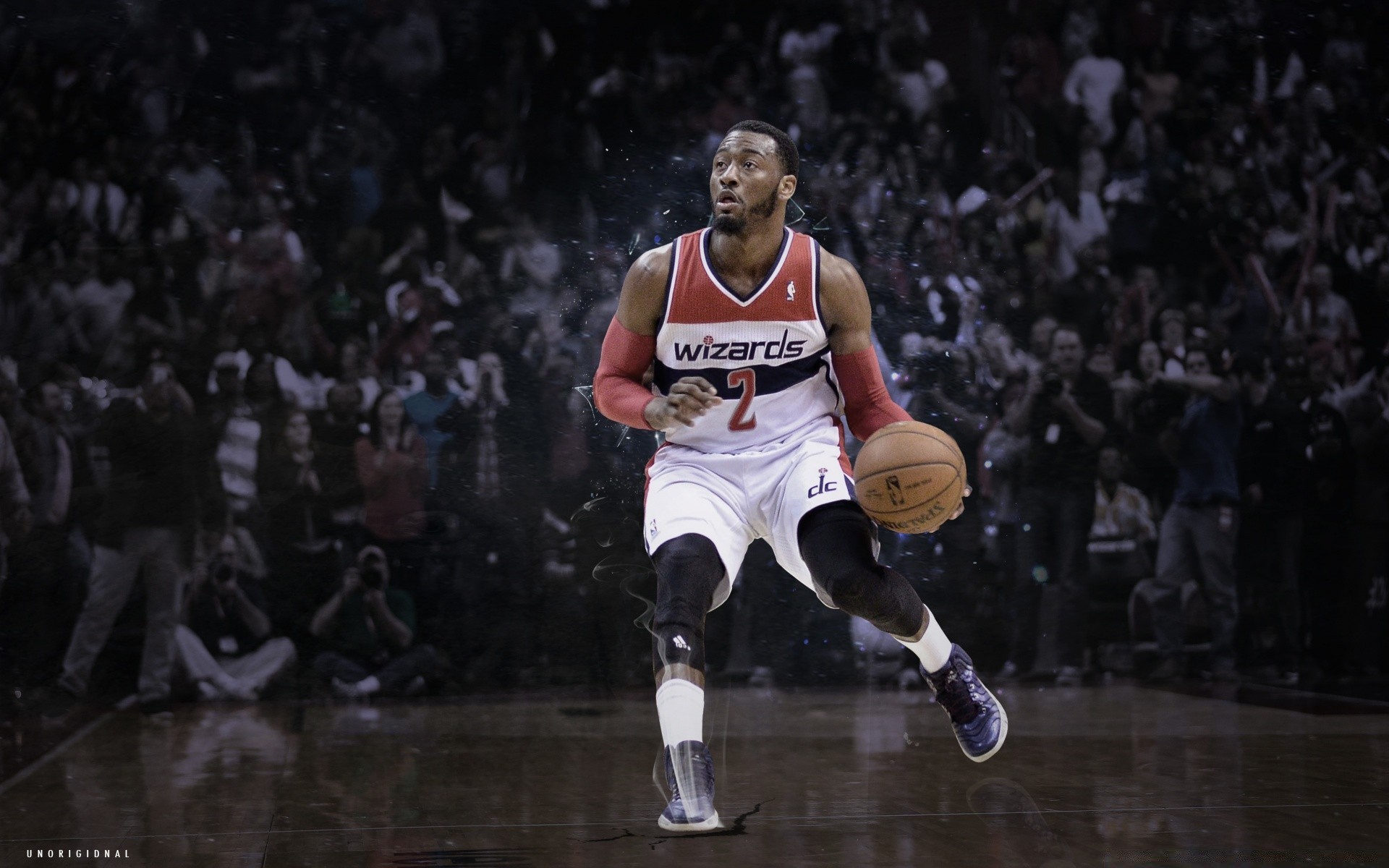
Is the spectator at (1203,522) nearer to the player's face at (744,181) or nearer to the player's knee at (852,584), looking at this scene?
the player's knee at (852,584)

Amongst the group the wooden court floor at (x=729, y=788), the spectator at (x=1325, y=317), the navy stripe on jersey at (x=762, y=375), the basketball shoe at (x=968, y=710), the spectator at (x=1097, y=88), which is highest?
the spectator at (x=1097, y=88)

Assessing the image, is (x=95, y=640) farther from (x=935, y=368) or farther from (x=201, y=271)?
(x=935, y=368)

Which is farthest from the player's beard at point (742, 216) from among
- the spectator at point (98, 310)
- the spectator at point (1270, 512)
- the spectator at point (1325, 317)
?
the spectator at point (1325, 317)

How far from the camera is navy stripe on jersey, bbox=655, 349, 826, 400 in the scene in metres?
3.21

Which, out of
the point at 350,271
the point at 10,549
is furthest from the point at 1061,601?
the point at 10,549

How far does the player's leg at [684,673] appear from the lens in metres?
2.70

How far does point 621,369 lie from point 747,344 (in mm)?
332

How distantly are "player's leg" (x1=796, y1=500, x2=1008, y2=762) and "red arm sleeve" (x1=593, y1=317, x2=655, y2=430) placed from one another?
55 cm

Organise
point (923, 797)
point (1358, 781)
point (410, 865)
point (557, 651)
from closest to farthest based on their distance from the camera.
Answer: point (410, 865) < point (923, 797) < point (1358, 781) < point (557, 651)

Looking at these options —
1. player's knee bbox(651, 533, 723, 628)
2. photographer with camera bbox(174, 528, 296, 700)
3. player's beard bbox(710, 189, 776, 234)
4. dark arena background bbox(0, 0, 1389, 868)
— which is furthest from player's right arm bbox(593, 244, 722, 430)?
photographer with camera bbox(174, 528, 296, 700)

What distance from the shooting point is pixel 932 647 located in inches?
126

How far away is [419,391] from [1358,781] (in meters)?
4.01

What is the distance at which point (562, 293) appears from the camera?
579cm

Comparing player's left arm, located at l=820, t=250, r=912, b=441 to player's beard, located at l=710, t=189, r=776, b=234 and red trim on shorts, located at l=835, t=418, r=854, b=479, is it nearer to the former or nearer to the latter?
red trim on shorts, located at l=835, t=418, r=854, b=479
